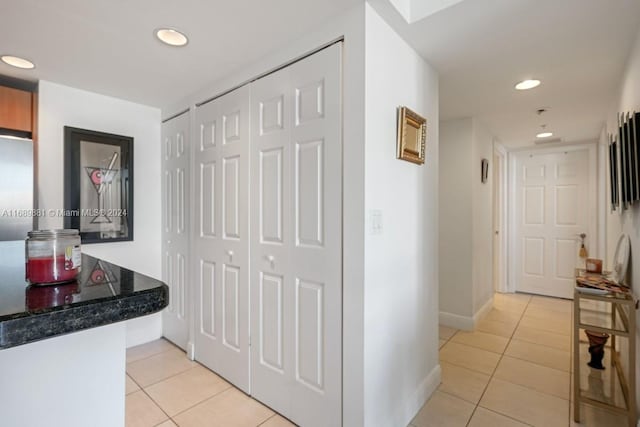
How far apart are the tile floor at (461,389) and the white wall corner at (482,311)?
130 mm

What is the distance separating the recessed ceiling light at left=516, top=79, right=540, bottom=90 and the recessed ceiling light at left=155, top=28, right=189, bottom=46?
7.65 ft

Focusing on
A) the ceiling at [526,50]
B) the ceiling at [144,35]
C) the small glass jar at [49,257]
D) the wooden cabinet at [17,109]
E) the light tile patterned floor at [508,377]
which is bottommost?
the light tile patterned floor at [508,377]

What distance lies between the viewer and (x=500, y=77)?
2193mm

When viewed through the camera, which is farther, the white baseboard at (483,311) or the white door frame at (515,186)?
the white door frame at (515,186)

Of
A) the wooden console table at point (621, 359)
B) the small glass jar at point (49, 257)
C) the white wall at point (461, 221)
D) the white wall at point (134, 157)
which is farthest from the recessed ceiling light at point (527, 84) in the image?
the white wall at point (134, 157)

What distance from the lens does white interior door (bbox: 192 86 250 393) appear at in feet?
6.82

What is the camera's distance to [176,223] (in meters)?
2.80

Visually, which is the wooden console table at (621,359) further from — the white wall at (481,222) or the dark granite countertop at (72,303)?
the dark granite countertop at (72,303)

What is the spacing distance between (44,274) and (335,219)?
1.11m

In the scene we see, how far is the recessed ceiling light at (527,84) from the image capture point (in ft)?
7.42

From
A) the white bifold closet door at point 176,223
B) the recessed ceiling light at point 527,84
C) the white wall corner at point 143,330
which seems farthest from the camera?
the white wall corner at point 143,330

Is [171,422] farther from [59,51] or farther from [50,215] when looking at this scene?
[59,51]

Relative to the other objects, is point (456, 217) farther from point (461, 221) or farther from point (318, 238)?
point (318, 238)

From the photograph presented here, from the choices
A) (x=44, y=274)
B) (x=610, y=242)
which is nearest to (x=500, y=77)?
(x=610, y=242)
